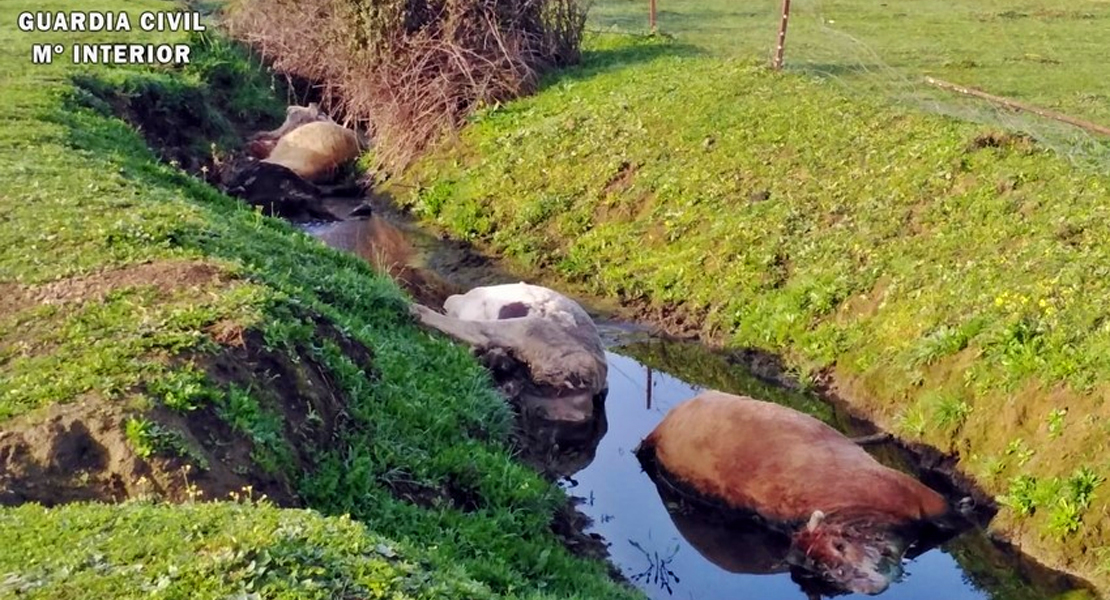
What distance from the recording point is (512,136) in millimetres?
16406

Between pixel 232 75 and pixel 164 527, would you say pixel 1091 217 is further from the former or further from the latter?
pixel 232 75

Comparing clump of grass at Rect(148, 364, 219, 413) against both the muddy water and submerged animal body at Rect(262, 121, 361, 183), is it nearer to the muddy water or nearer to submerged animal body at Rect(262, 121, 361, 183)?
the muddy water

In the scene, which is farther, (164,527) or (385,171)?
(385,171)

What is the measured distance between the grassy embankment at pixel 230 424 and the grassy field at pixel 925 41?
803 centimetres

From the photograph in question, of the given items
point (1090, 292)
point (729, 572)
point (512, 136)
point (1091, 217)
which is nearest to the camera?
point (729, 572)

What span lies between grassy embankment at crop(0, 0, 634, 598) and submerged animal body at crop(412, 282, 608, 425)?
0.52 metres

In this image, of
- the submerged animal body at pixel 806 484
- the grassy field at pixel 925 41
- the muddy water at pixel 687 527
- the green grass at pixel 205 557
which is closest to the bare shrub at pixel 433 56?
the grassy field at pixel 925 41

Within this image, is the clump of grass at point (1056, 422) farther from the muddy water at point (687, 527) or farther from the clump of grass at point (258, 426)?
the clump of grass at point (258, 426)

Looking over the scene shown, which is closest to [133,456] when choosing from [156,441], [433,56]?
[156,441]

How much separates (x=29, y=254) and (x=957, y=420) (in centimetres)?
656

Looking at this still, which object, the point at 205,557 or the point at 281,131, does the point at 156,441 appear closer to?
the point at 205,557

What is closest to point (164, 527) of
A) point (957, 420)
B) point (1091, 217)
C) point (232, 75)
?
point (957, 420)

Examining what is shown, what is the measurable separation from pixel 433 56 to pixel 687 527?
35.2 feet

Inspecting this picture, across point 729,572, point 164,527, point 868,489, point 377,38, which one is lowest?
point 729,572
